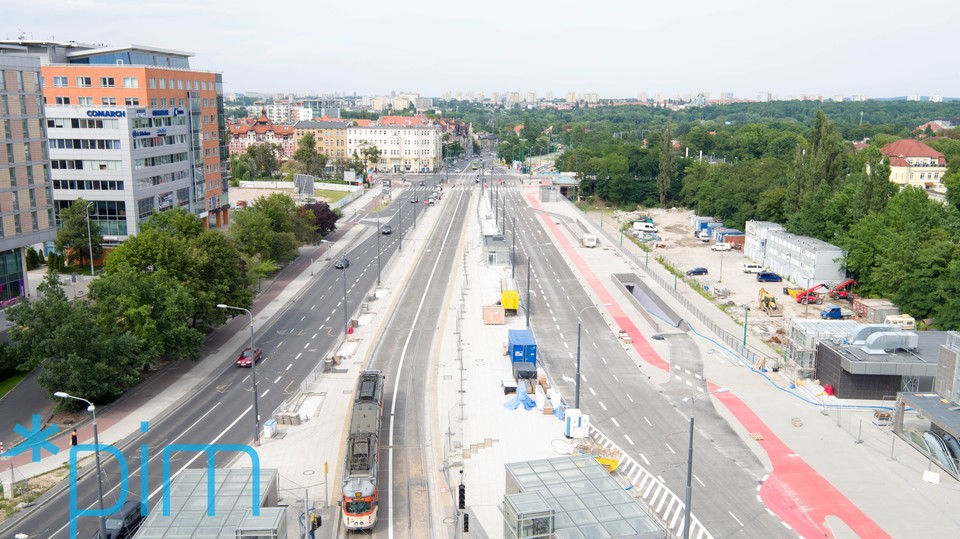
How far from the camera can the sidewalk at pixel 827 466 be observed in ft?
110

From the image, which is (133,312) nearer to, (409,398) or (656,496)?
(409,398)

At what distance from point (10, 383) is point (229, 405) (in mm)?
15266

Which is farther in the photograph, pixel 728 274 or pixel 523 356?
pixel 728 274

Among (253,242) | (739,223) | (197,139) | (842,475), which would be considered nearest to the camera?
(842,475)

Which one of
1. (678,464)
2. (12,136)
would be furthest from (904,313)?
(12,136)

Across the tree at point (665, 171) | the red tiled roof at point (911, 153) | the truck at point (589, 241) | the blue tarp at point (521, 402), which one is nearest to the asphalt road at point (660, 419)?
the blue tarp at point (521, 402)

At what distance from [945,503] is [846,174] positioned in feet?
241

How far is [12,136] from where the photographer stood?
180 feet

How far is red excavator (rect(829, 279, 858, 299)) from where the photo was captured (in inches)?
2968

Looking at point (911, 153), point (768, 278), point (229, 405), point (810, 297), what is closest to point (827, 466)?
point (229, 405)

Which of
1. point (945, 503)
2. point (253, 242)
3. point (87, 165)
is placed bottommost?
point (945, 503)

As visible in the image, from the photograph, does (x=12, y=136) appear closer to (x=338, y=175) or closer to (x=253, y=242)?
(x=253, y=242)

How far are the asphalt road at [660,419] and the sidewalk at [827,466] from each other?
115 centimetres

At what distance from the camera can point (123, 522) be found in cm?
3008
